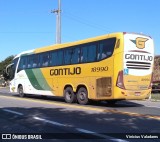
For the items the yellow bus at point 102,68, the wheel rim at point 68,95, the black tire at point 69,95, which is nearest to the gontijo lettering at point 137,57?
the yellow bus at point 102,68

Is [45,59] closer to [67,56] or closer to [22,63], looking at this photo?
[67,56]

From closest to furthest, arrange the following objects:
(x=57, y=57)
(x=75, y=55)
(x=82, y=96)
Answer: (x=82, y=96) → (x=75, y=55) → (x=57, y=57)

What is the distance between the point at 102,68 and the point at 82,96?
246 centimetres

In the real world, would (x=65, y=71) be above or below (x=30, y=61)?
below

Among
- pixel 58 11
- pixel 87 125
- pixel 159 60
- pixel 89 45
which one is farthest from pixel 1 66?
pixel 87 125

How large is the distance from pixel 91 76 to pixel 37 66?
652 cm

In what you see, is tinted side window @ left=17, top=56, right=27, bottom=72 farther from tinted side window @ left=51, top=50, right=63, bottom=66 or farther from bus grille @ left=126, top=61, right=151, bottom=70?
bus grille @ left=126, top=61, right=151, bottom=70

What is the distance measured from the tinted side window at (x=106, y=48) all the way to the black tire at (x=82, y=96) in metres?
2.26

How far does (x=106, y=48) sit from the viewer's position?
61.8ft

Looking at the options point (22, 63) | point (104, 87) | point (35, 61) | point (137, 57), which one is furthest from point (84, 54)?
point (22, 63)

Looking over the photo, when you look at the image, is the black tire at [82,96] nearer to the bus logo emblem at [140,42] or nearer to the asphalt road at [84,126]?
the bus logo emblem at [140,42]

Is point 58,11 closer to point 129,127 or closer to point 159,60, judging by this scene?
point 159,60

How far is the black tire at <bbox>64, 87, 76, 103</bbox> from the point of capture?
70.9 ft

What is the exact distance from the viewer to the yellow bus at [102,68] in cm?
1833
